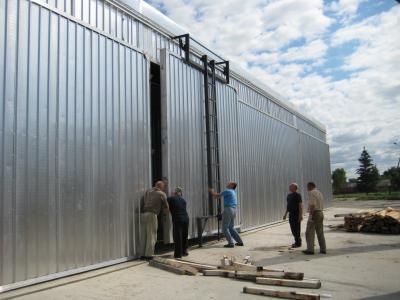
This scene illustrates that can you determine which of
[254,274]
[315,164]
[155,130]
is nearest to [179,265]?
[254,274]

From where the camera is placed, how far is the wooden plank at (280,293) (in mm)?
6340

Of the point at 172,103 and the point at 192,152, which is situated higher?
the point at 172,103

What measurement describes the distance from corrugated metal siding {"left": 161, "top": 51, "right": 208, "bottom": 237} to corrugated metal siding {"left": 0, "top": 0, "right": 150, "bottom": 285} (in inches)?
42.3

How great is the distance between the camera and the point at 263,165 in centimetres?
1866

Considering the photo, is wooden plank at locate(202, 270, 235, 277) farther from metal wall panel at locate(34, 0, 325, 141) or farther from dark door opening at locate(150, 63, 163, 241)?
metal wall panel at locate(34, 0, 325, 141)

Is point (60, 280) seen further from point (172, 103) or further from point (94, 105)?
point (172, 103)

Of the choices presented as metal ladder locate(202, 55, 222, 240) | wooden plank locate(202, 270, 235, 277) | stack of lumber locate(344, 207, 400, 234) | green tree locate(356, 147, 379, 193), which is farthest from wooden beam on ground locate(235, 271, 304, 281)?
green tree locate(356, 147, 379, 193)

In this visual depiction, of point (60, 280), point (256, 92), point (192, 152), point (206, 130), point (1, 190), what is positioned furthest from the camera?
point (256, 92)

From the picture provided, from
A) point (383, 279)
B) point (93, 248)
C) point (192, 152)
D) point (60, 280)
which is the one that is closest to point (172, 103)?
point (192, 152)

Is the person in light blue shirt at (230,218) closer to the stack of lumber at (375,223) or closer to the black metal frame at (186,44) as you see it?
the black metal frame at (186,44)

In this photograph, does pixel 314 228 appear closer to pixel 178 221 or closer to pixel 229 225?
pixel 229 225

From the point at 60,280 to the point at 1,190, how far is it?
201 centimetres

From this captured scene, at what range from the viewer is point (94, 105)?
8.66 metres

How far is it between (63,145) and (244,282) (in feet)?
13.7
